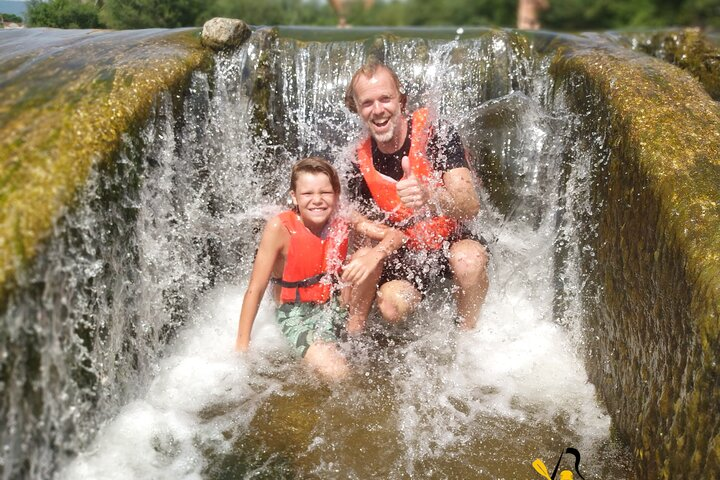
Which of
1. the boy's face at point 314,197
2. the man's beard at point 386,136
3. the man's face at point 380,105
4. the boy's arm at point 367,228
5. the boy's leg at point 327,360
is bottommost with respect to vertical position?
the boy's leg at point 327,360

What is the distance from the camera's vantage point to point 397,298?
3.59 meters

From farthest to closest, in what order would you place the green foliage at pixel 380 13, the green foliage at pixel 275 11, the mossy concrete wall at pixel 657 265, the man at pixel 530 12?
the man at pixel 530 12
the green foliage at pixel 275 11
the green foliage at pixel 380 13
the mossy concrete wall at pixel 657 265

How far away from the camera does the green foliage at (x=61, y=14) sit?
4441 millimetres

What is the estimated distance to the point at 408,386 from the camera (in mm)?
3270

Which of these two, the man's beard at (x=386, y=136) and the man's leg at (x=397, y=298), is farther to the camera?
the man's leg at (x=397, y=298)

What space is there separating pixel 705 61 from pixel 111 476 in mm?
4755

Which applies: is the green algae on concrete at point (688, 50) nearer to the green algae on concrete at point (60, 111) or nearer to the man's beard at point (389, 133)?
the man's beard at point (389, 133)

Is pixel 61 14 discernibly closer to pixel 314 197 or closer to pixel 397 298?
pixel 314 197

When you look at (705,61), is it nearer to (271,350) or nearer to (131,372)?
(271,350)

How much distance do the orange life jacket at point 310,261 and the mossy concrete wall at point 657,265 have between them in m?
1.28

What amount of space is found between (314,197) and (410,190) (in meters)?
0.48

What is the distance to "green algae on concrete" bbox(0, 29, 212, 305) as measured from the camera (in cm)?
225

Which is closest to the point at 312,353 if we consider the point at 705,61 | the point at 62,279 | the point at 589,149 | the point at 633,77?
the point at 62,279

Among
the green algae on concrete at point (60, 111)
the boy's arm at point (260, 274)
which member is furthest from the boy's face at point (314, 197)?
the green algae on concrete at point (60, 111)
